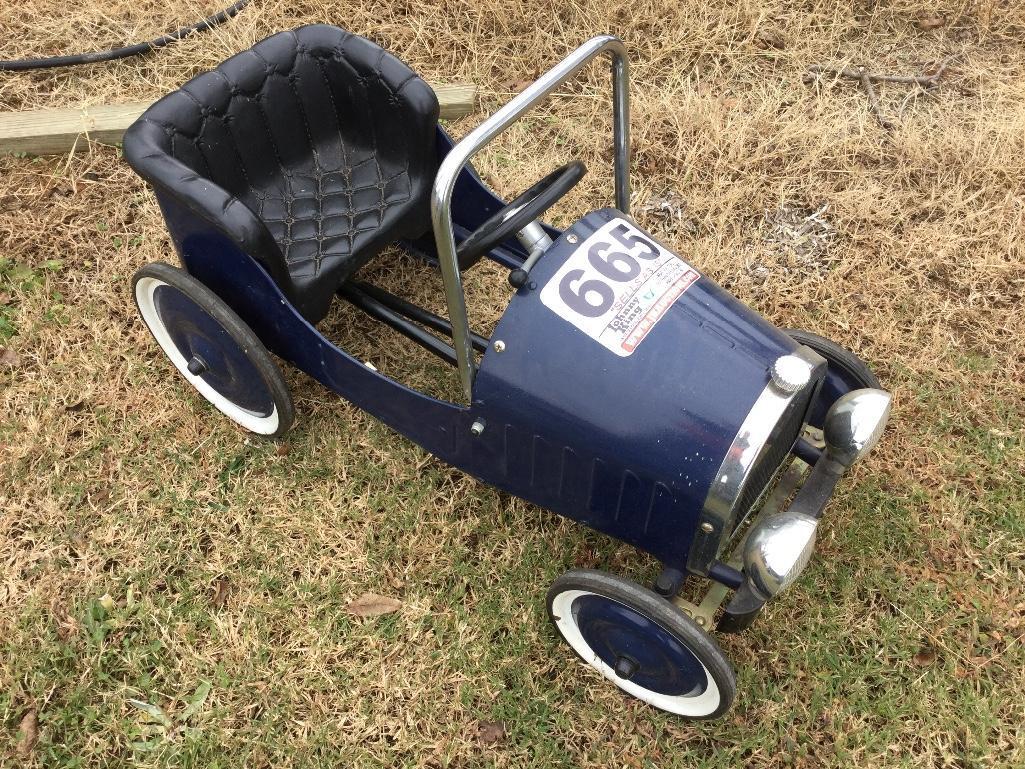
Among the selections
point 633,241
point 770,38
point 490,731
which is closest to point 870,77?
point 770,38

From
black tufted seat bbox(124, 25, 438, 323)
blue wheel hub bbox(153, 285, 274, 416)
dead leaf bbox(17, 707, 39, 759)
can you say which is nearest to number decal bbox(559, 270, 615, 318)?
black tufted seat bbox(124, 25, 438, 323)

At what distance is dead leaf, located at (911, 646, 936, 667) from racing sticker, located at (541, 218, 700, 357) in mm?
1193

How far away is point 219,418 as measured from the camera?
2.70 metres

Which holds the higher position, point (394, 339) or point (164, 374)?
point (394, 339)

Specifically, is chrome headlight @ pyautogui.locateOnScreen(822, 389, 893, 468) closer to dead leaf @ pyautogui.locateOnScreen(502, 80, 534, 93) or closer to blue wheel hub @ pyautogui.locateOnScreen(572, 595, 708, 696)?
blue wheel hub @ pyautogui.locateOnScreen(572, 595, 708, 696)

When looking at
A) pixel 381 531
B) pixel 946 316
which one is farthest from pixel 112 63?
pixel 946 316

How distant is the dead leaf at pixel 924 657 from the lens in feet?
7.48

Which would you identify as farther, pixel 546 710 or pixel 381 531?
pixel 381 531

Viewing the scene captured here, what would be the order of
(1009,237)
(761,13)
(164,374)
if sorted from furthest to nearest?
(761,13) → (1009,237) → (164,374)

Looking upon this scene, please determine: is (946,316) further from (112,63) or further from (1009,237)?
(112,63)

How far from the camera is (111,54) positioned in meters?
3.43

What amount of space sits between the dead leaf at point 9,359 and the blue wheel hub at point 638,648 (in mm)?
1965

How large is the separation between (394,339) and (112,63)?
1.78m

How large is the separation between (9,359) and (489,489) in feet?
5.32
